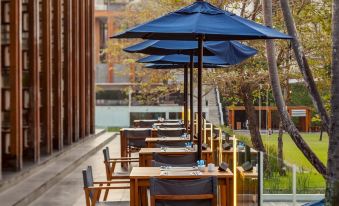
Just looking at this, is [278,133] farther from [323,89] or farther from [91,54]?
A: [91,54]

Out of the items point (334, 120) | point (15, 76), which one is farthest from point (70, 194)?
point (334, 120)

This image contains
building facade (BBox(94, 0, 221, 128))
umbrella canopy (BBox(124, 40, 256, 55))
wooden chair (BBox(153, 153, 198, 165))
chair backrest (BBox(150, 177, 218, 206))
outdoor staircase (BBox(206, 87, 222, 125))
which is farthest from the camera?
building facade (BBox(94, 0, 221, 128))

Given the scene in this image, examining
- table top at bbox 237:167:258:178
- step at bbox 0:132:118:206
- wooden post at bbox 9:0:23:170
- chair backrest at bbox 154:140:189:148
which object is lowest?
step at bbox 0:132:118:206

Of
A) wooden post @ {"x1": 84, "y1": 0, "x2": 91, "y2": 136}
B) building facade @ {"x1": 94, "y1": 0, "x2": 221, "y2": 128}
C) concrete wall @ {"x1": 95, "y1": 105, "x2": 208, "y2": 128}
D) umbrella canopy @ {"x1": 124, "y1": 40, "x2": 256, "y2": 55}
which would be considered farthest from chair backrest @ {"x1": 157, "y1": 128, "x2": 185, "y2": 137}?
concrete wall @ {"x1": 95, "y1": 105, "x2": 208, "y2": 128}

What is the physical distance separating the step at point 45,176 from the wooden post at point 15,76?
59 cm

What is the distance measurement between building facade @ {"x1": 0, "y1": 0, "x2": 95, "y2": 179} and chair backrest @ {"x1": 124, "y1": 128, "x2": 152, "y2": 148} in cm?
167

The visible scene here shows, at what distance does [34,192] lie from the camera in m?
8.62

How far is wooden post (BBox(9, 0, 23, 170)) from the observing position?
9375 mm

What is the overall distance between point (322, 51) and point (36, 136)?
591 cm

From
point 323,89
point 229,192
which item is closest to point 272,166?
point 229,192

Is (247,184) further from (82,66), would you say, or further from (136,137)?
(82,66)

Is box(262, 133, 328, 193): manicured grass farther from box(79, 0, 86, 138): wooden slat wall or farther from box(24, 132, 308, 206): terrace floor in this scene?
box(79, 0, 86, 138): wooden slat wall

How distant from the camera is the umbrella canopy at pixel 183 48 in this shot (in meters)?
7.21

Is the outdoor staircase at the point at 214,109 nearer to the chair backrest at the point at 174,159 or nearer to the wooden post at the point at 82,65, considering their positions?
the wooden post at the point at 82,65
